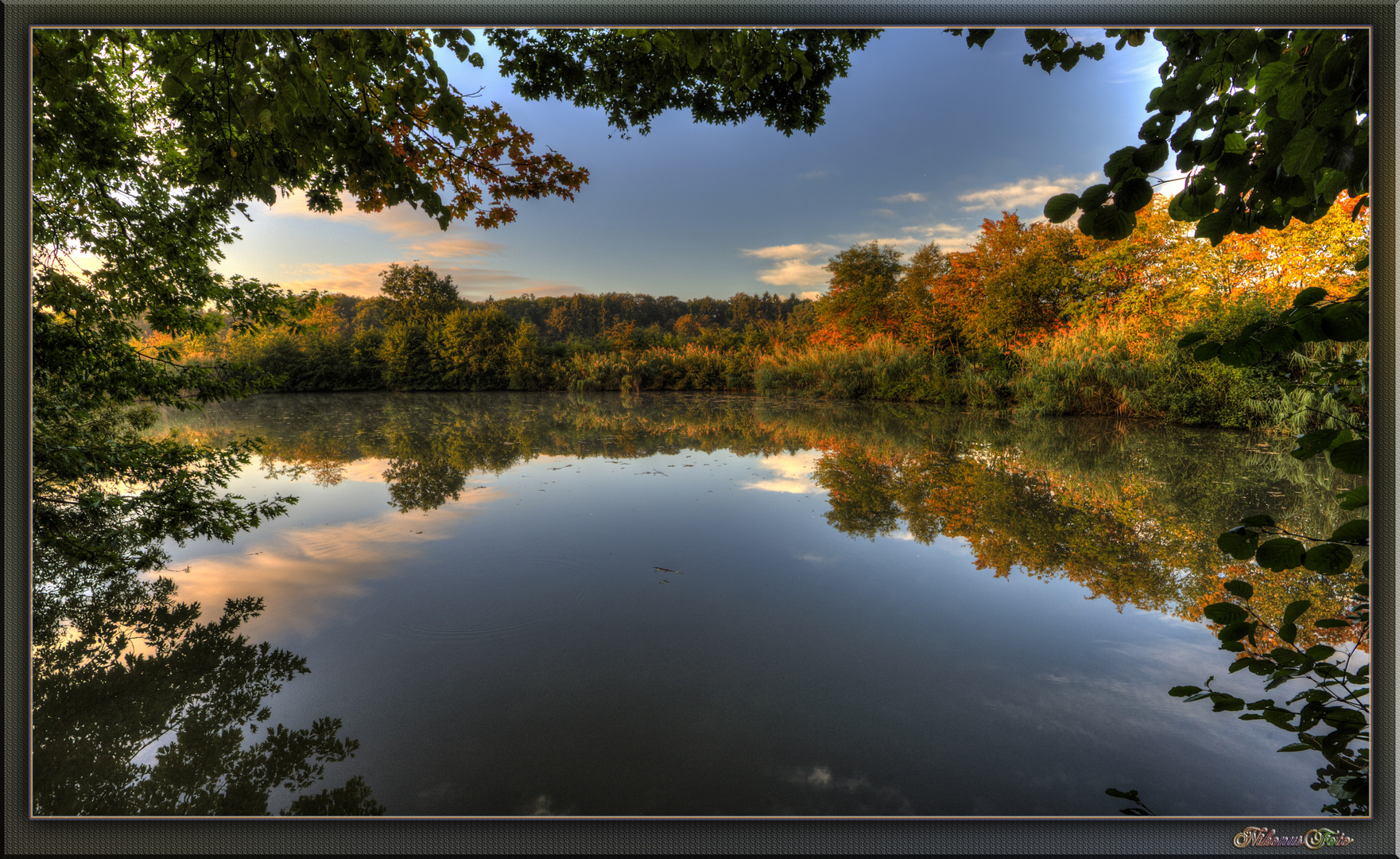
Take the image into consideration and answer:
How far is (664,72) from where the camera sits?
7.71 ft

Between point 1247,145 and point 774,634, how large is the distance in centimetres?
160

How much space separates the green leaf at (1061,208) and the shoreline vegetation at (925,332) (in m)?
0.63

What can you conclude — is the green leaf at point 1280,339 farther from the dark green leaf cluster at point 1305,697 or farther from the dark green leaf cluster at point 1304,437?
the dark green leaf cluster at point 1305,697

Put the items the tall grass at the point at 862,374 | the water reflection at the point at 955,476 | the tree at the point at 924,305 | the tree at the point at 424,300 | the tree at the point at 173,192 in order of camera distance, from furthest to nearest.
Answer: the tree at the point at 924,305
the tall grass at the point at 862,374
the tree at the point at 424,300
the water reflection at the point at 955,476
the tree at the point at 173,192

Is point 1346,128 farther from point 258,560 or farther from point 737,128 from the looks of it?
point 258,560

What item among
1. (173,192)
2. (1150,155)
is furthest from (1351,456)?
(173,192)

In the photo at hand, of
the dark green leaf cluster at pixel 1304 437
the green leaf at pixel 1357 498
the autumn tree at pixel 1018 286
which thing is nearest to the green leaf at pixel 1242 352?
the dark green leaf cluster at pixel 1304 437

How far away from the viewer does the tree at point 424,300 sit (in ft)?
19.8

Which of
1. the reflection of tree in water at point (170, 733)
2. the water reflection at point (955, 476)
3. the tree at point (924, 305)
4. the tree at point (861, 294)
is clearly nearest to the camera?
the reflection of tree in water at point (170, 733)

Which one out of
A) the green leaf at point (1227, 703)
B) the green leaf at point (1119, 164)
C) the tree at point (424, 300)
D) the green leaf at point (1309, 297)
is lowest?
the green leaf at point (1227, 703)

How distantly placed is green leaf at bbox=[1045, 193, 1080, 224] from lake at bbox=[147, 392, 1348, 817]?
106 centimetres

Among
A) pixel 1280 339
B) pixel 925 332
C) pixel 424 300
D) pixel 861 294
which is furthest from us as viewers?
pixel 861 294

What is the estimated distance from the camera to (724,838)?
951 millimetres

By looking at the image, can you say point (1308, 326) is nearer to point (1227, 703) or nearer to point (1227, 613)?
point (1227, 613)
